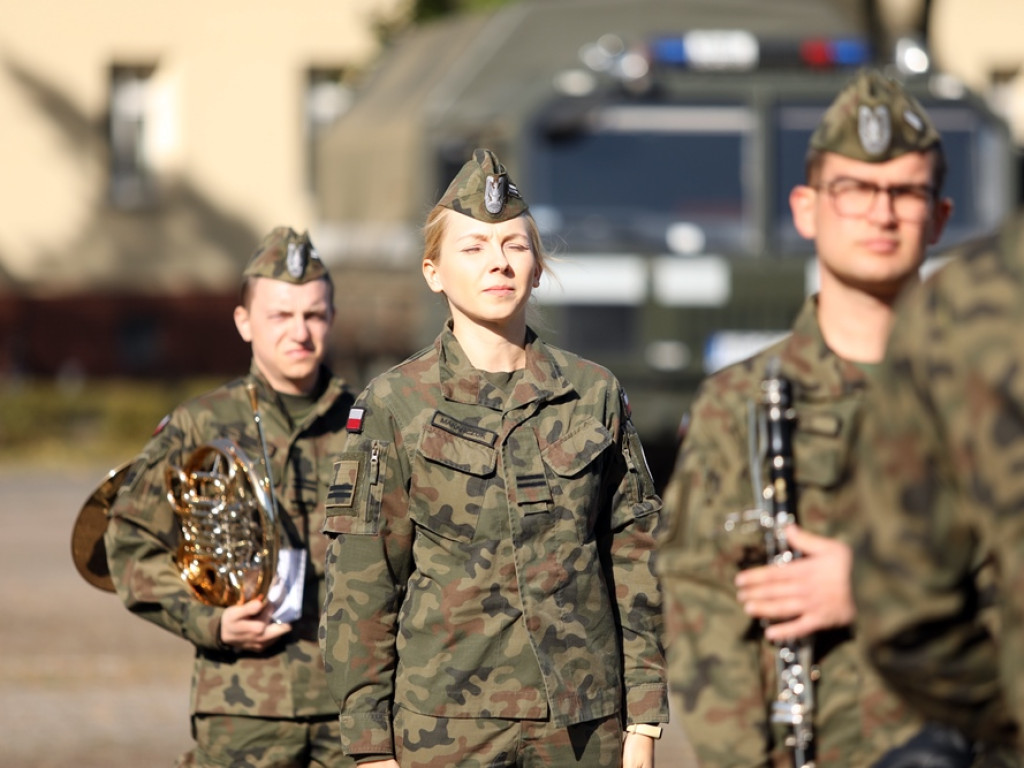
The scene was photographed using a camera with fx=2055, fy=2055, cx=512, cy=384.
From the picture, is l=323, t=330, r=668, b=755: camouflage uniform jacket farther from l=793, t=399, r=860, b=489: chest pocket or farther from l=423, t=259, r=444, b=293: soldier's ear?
l=793, t=399, r=860, b=489: chest pocket

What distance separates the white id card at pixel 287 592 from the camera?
5195 millimetres

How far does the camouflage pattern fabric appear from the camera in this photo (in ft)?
7.75

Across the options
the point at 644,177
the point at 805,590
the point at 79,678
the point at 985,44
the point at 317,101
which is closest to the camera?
the point at 805,590

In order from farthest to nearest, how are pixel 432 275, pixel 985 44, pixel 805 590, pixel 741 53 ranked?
1. pixel 985 44
2. pixel 741 53
3. pixel 432 275
4. pixel 805 590

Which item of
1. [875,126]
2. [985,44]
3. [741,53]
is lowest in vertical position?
[875,126]

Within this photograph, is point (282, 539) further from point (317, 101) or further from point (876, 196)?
point (317, 101)

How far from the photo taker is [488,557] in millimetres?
4258

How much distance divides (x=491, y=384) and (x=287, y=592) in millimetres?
1079

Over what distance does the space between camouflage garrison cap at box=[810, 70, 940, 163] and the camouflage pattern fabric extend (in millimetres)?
1217

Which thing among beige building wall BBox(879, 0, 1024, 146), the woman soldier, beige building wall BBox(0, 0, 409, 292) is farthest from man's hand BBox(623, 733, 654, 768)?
beige building wall BBox(879, 0, 1024, 146)

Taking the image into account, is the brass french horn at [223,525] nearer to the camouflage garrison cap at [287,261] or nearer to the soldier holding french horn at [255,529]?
the soldier holding french horn at [255,529]

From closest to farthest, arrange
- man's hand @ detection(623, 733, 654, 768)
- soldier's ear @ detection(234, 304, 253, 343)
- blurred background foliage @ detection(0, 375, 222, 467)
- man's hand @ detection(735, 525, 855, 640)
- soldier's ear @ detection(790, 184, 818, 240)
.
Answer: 1. man's hand @ detection(735, 525, 855, 640)
2. soldier's ear @ detection(790, 184, 818, 240)
3. man's hand @ detection(623, 733, 654, 768)
4. soldier's ear @ detection(234, 304, 253, 343)
5. blurred background foliage @ detection(0, 375, 222, 467)

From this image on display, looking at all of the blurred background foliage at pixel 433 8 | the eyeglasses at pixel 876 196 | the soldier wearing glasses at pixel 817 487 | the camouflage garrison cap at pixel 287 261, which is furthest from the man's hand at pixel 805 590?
the blurred background foliage at pixel 433 8

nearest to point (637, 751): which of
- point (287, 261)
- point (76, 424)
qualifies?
point (287, 261)
